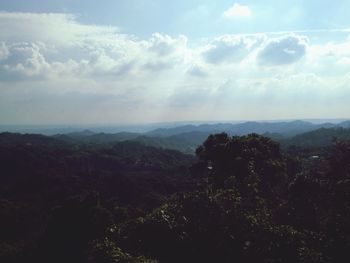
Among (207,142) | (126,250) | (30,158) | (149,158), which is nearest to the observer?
(126,250)

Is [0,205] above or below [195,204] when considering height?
below

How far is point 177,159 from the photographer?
13438 centimetres

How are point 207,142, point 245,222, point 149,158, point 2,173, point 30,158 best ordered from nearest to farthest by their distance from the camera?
point 245,222
point 207,142
point 2,173
point 30,158
point 149,158

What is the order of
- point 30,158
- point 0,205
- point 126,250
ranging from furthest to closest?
point 30,158 → point 0,205 → point 126,250

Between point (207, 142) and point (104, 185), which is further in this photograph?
point (104, 185)

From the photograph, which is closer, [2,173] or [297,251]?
[297,251]

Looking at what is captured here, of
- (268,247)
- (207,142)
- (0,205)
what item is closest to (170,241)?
(268,247)

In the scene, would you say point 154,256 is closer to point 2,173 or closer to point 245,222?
point 245,222

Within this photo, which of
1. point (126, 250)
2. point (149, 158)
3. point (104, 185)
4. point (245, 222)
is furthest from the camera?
point (149, 158)

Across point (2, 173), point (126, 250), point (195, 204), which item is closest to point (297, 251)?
point (195, 204)

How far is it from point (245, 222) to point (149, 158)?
4617 inches

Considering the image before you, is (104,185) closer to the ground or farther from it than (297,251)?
closer to the ground

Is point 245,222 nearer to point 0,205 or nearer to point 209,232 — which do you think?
point 209,232

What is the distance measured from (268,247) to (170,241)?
2998 millimetres
